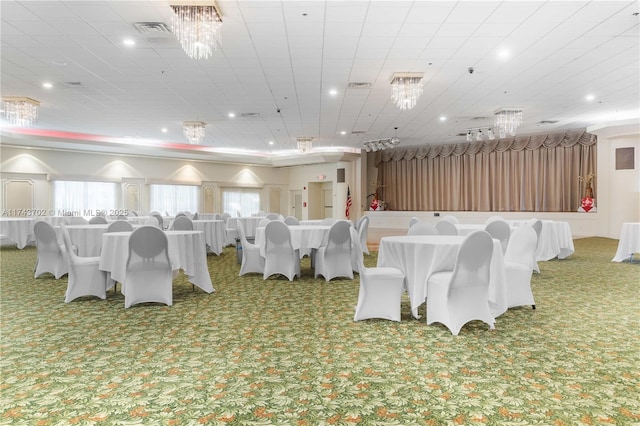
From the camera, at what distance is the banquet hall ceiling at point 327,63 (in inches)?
221

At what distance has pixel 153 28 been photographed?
239 inches

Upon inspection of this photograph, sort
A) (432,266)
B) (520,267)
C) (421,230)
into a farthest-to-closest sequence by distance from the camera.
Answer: (421,230) → (520,267) → (432,266)

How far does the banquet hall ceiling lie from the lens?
562 centimetres

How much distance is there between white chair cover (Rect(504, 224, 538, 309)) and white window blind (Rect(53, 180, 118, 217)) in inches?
655

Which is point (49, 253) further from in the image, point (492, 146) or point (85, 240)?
point (492, 146)

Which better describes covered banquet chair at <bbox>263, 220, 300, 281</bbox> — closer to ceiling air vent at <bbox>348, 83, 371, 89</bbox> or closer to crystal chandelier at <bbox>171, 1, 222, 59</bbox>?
crystal chandelier at <bbox>171, 1, 222, 59</bbox>

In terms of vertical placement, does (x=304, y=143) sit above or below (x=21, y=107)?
below

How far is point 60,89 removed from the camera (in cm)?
927

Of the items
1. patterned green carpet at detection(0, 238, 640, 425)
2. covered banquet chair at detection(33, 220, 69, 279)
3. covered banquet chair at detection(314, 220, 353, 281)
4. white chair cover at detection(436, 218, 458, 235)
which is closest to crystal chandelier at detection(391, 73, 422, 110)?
white chair cover at detection(436, 218, 458, 235)

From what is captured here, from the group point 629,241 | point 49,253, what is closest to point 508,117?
point 629,241

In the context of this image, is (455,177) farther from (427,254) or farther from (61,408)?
(61,408)

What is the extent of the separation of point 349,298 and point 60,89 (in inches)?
326

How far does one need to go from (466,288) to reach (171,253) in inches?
138

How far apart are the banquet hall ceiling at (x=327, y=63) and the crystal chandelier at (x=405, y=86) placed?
212mm
